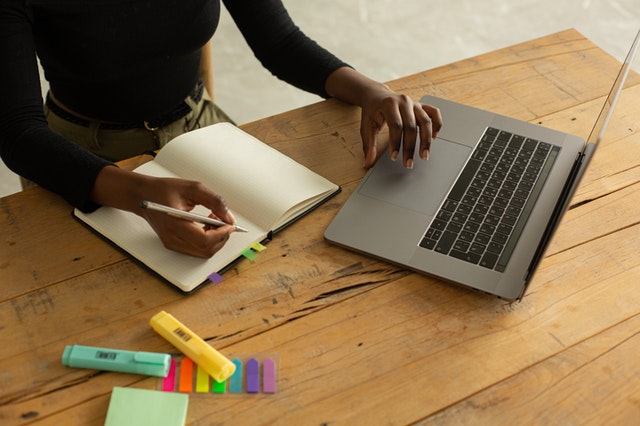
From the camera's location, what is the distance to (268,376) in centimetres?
89

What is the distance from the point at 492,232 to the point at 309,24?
87.9 inches

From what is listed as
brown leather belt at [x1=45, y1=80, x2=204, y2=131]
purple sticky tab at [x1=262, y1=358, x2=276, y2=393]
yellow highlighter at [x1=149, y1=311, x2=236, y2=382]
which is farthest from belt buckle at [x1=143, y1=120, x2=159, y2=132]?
purple sticky tab at [x1=262, y1=358, x2=276, y2=393]

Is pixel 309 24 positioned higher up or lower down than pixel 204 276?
lower down

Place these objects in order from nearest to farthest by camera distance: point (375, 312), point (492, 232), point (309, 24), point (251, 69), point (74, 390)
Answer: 1. point (74, 390)
2. point (375, 312)
3. point (492, 232)
4. point (251, 69)
5. point (309, 24)

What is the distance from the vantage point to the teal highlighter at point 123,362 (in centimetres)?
88

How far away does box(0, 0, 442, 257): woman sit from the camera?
3.50 ft

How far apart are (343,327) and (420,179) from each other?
0.34 m

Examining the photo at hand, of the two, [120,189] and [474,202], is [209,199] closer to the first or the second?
[120,189]

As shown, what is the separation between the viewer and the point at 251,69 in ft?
9.49

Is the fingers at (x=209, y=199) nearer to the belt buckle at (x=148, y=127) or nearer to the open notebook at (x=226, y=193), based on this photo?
the open notebook at (x=226, y=193)

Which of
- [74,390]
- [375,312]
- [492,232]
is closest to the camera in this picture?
[74,390]

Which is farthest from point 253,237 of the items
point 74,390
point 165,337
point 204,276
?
point 74,390

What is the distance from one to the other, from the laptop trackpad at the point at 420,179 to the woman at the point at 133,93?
3 centimetres

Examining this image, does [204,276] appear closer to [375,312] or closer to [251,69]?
[375,312]
